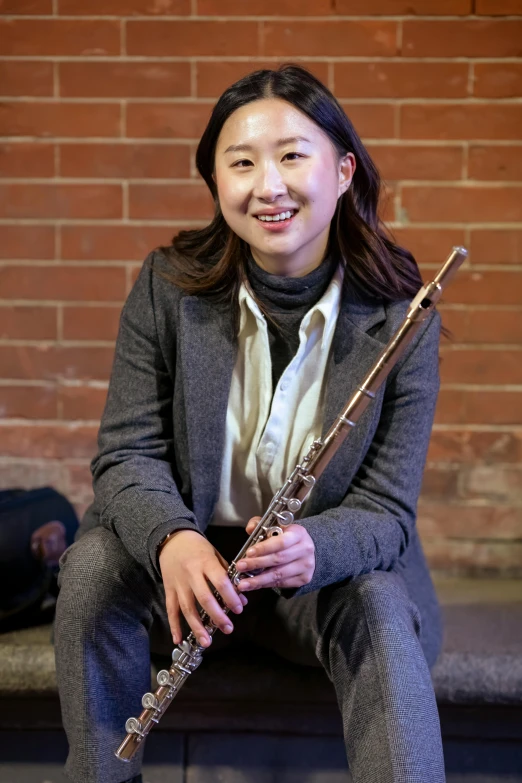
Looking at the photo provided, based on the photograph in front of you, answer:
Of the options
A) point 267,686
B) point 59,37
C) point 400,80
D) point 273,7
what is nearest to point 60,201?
point 59,37

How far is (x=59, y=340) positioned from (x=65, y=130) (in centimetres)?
44

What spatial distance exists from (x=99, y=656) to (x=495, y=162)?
4.30 feet

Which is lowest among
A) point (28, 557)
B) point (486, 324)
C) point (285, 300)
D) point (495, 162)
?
point (28, 557)

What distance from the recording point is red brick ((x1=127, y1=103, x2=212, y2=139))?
1.95 meters

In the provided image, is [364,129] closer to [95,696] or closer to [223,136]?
[223,136]

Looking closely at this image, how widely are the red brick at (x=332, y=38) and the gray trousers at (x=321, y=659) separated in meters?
1.12

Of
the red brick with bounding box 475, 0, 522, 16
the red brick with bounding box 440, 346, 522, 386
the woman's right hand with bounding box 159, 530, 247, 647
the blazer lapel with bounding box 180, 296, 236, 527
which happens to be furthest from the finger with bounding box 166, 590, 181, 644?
the red brick with bounding box 475, 0, 522, 16

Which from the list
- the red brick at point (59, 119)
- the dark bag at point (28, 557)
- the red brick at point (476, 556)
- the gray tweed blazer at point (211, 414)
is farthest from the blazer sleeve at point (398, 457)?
the red brick at point (59, 119)

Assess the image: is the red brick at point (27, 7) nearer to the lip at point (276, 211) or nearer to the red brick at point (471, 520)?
the lip at point (276, 211)

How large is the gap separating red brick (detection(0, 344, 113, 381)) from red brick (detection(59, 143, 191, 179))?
1.23 ft

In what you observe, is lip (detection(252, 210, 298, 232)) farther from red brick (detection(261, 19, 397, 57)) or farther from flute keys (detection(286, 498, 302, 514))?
red brick (detection(261, 19, 397, 57))

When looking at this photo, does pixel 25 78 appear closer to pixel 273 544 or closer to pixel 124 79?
pixel 124 79

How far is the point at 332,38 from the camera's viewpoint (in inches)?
75.4

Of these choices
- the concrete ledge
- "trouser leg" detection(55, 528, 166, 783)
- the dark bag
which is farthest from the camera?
the dark bag
